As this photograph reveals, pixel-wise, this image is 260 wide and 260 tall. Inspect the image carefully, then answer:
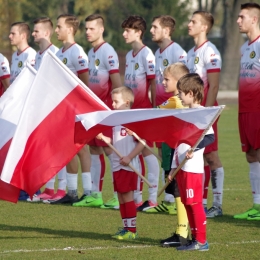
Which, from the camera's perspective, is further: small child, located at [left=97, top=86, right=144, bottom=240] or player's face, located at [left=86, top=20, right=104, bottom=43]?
player's face, located at [left=86, top=20, right=104, bottom=43]

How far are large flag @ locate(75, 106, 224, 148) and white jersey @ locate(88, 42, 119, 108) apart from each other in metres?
3.42

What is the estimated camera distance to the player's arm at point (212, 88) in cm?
1007

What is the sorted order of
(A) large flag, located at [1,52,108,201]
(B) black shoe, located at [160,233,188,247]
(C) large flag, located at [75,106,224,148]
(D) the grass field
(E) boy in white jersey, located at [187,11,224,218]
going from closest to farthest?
(C) large flag, located at [75,106,224,148], (D) the grass field, (A) large flag, located at [1,52,108,201], (B) black shoe, located at [160,233,188,247], (E) boy in white jersey, located at [187,11,224,218]

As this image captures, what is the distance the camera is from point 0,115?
8.76 meters

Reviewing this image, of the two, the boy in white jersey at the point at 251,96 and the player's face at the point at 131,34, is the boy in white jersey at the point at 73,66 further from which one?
the boy in white jersey at the point at 251,96

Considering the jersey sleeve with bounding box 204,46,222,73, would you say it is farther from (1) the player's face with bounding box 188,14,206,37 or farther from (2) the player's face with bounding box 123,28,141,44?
(2) the player's face with bounding box 123,28,141,44

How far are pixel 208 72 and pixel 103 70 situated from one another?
1838 millimetres

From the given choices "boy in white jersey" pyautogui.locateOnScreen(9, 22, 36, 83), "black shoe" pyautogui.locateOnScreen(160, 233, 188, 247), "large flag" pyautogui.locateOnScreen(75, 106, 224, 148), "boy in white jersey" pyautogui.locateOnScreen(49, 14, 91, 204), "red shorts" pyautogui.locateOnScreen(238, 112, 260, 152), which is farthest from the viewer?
"boy in white jersey" pyautogui.locateOnScreen(9, 22, 36, 83)

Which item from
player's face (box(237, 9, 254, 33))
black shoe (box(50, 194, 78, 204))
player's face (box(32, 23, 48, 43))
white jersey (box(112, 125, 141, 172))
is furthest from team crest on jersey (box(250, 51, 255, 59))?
player's face (box(32, 23, 48, 43))

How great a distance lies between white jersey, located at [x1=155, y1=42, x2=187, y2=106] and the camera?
10.8m

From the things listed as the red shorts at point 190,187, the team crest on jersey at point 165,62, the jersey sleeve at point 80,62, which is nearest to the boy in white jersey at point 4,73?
the jersey sleeve at point 80,62

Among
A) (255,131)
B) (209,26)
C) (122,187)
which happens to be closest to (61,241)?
(122,187)

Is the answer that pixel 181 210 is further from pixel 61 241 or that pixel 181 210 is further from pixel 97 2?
pixel 97 2

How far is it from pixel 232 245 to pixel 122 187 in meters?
1.30
